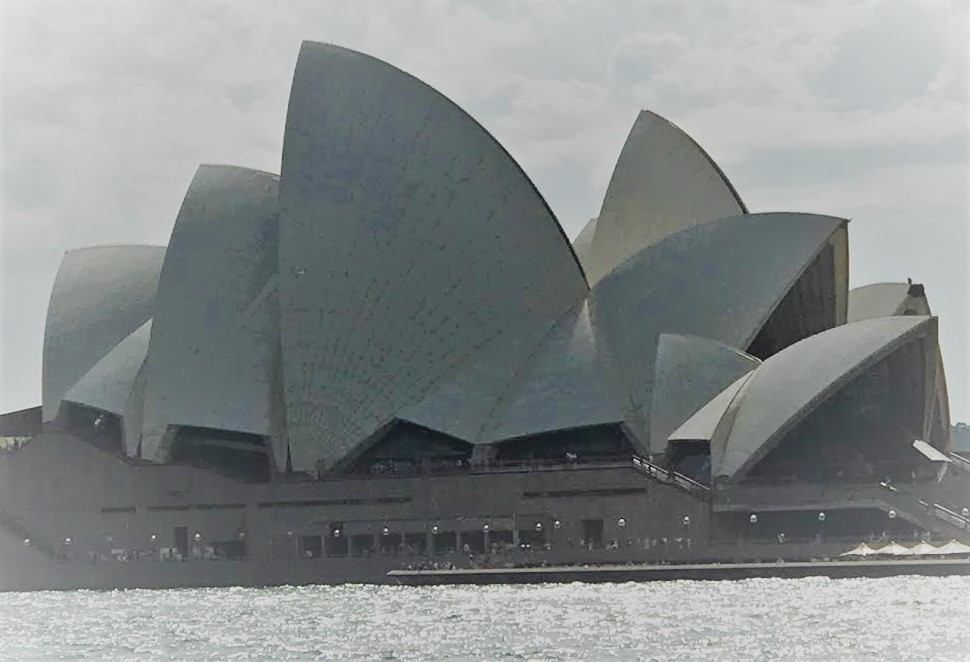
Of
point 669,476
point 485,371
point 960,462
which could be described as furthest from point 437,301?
point 960,462

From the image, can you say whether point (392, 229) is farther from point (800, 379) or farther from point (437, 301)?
point (800, 379)

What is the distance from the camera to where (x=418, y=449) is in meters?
74.4

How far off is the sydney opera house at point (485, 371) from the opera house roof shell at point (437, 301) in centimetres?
9

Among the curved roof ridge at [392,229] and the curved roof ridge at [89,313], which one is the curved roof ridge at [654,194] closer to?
the curved roof ridge at [392,229]

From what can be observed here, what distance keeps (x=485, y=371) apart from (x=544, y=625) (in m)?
25.3

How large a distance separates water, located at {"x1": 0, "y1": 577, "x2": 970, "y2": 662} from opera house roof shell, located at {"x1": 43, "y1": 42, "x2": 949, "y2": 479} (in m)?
10.7

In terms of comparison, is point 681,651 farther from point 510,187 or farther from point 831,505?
point 510,187

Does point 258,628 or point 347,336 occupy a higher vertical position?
point 347,336

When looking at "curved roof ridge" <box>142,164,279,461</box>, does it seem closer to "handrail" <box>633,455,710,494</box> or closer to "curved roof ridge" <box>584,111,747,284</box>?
"curved roof ridge" <box>584,111,747,284</box>

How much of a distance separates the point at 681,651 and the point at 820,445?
2690 cm

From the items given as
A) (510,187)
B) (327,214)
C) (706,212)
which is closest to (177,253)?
(327,214)

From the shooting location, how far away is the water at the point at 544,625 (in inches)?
1612

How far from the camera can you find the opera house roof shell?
69250 millimetres

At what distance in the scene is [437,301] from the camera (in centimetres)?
7075
